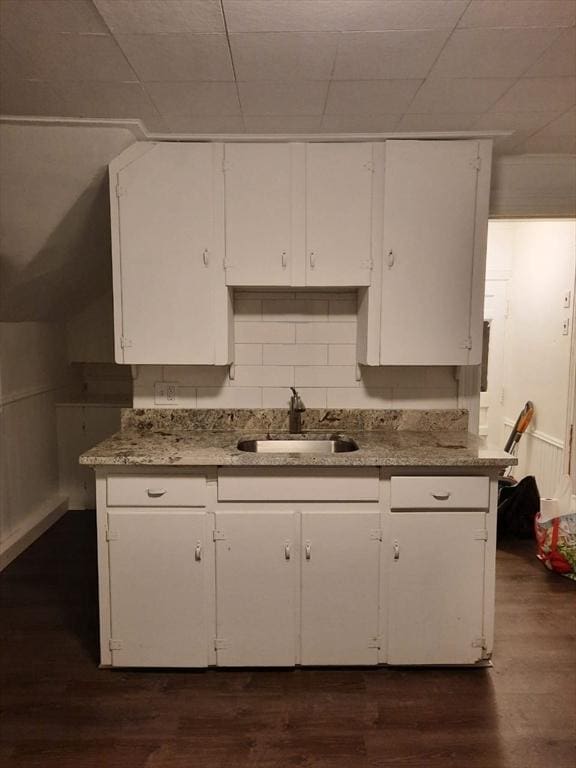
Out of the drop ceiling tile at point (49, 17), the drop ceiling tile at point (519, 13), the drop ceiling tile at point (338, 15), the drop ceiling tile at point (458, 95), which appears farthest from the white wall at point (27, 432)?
the drop ceiling tile at point (519, 13)

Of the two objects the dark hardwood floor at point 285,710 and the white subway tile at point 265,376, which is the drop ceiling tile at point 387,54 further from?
the dark hardwood floor at point 285,710

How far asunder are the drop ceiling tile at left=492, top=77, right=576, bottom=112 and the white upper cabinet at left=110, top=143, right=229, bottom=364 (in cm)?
Result: 124

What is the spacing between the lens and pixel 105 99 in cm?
215

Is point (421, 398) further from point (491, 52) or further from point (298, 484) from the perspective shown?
point (491, 52)

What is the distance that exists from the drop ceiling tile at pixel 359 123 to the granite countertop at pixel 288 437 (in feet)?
4.42

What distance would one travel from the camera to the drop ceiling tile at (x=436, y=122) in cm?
231

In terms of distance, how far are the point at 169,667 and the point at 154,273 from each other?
173 centimetres

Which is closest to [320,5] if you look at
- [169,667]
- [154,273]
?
[154,273]

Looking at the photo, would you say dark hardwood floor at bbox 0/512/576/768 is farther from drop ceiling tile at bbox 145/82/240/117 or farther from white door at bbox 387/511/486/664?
drop ceiling tile at bbox 145/82/240/117

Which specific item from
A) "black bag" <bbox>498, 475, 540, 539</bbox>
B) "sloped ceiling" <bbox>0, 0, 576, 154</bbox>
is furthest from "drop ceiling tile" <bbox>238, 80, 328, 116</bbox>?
"black bag" <bbox>498, 475, 540, 539</bbox>

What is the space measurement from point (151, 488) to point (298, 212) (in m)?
1.39

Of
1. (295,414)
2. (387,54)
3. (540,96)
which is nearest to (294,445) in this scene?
(295,414)

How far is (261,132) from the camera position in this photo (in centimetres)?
246

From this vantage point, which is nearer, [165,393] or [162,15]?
[162,15]
